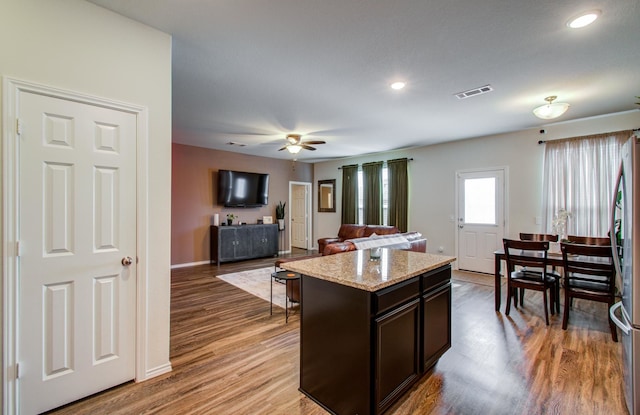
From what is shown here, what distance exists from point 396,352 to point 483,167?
5015 millimetres

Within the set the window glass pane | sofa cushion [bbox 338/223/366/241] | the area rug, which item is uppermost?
the window glass pane

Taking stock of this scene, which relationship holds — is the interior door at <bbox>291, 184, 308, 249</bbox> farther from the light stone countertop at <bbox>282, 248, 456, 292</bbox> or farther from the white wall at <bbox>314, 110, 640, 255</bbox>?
the light stone countertop at <bbox>282, 248, 456, 292</bbox>

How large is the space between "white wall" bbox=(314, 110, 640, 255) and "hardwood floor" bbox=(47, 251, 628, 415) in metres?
2.19

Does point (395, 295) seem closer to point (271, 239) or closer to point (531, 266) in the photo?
point (531, 266)

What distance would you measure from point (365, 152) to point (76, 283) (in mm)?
6490

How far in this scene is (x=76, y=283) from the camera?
1886mm

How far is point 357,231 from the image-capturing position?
7043 millimetres

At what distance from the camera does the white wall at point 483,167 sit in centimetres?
469

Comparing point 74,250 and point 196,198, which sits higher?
point 196,198

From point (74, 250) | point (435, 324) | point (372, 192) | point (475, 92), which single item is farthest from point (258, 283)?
point (475, 92)

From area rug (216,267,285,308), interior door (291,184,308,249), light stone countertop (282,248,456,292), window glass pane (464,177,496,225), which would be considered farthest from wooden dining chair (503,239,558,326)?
interior door (291,184,308,249)

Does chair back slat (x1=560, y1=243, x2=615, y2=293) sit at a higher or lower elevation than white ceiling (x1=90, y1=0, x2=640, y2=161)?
lower

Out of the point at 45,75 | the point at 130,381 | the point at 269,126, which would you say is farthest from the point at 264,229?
the point at 45,75

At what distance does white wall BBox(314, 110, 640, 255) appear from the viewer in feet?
15.4
